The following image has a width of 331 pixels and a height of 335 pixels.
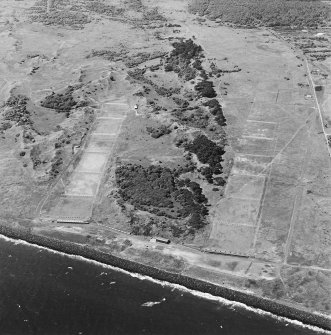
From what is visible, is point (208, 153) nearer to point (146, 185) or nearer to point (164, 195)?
point (164, 195)

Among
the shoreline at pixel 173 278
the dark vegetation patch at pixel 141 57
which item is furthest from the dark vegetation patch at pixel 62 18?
the shoreline at pixel 173 278

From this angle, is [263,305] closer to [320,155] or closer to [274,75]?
[320,155]

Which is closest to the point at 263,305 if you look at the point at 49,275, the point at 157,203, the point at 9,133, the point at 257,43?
the point at 157,203

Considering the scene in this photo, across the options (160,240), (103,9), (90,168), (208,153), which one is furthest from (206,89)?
(103,9)

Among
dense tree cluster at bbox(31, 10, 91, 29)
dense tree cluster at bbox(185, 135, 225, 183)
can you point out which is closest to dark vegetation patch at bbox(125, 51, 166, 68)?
dense tree cluster at bbox(31, 10, 91, 29)

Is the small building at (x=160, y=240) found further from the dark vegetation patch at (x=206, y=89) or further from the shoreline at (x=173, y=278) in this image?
the dark vegetation patch at (x=206, y=89)
